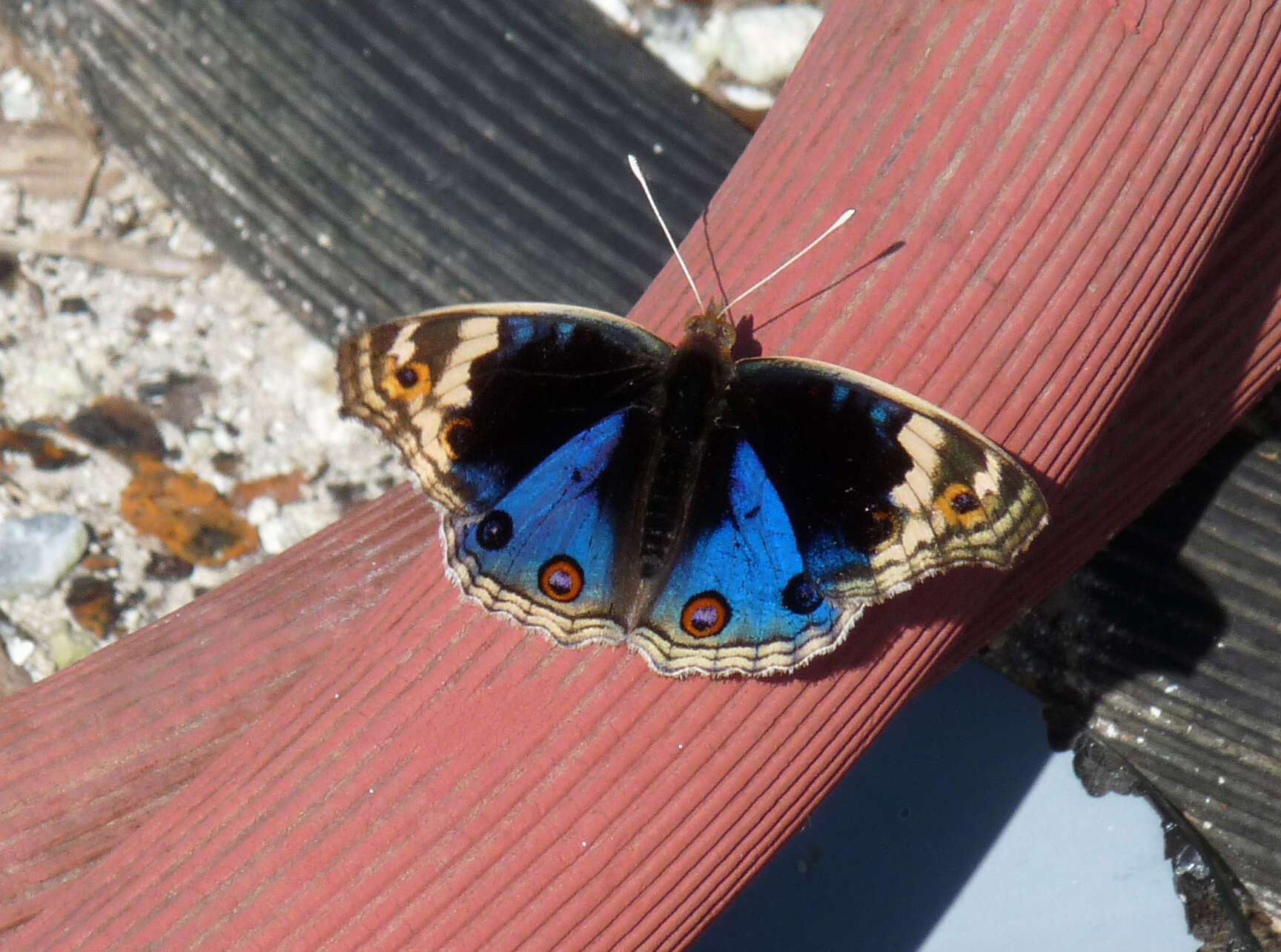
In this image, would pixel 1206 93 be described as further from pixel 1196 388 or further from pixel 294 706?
pixel 294 706

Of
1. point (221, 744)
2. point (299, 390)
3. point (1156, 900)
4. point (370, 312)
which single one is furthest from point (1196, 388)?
point (299, 390)

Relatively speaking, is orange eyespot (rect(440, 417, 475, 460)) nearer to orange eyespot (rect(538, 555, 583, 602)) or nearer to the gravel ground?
orange eyespot (rect(538, 555, 583, 602))

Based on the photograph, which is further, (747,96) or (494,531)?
(747,96)

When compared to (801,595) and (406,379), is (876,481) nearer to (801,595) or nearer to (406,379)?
(801,595)

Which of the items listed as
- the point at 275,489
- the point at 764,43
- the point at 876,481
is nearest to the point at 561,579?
the point at 876,481

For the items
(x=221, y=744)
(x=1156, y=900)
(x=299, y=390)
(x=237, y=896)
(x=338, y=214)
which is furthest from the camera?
(x=299, y=390)

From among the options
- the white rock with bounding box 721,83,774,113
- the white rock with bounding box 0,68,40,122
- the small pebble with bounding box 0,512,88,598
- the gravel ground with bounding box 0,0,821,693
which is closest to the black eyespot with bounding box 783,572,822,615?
the gravel ground with bounding box 0,0,821,693
